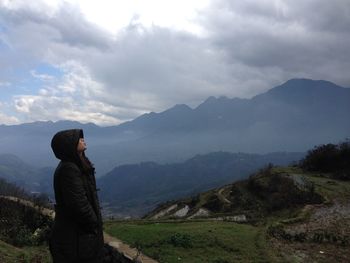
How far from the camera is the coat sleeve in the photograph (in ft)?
19.4

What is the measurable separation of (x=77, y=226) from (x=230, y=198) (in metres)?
23.7

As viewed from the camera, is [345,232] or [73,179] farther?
[345,232]

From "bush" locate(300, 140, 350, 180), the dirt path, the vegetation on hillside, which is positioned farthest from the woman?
"bush" locate(300, 140, 350, 180)

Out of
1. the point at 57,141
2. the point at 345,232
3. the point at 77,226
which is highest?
the point at 57,141

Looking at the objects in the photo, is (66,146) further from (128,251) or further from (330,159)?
(330,159)

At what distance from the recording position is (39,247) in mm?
13445

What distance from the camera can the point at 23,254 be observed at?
38.4 feet

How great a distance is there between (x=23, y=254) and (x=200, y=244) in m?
4.44

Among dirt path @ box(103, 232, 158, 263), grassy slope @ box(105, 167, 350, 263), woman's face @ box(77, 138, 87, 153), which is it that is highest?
woman's face @ box(77, 138, 87, 153)

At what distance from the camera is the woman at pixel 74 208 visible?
235 inches

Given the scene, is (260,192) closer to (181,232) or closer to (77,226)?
(181,232)

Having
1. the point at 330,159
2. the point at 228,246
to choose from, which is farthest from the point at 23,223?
the point at 330,159

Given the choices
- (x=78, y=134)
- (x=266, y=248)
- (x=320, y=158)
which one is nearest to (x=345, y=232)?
(x=266, y=248)

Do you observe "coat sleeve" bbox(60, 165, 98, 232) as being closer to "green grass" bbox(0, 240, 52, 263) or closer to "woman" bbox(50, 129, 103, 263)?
"woman" bbox(50, 129, 103, 263)
